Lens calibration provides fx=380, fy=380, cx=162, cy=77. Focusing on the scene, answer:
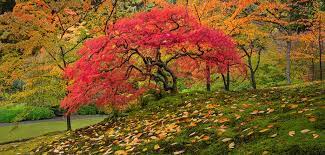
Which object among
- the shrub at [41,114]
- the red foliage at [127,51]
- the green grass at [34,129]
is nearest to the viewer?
the red foliage at [127,51]

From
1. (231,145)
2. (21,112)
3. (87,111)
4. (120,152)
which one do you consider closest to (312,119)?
(231,145)

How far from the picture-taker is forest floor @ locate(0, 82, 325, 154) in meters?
5.25

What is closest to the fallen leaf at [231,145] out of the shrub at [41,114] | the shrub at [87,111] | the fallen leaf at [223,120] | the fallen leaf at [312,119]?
the fallen leaf at [312,119]

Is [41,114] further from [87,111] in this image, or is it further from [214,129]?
[214,129]

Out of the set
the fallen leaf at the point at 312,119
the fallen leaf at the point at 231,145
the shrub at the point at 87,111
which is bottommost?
the shrub at the point at 87,111

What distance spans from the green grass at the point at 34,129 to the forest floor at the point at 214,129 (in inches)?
452

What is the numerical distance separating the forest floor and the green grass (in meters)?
11.5

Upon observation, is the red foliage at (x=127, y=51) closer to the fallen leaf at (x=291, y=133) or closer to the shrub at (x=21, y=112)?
the fallen leaf at (x=291, y=133)

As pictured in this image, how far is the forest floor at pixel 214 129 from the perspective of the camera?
Answer: 17.2 ft

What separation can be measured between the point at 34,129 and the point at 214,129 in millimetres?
19479

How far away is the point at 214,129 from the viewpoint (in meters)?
6.95

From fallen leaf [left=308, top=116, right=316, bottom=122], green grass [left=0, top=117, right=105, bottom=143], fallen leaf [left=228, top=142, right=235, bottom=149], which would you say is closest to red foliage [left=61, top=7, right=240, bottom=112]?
fallen leaf [left=228, top=142, right=235, bottom=149]

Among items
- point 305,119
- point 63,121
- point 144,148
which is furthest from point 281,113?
point 63,121

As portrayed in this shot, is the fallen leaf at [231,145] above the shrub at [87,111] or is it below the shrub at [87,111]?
above
